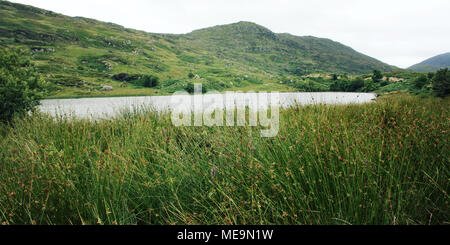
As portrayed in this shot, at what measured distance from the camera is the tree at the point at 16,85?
7172mm

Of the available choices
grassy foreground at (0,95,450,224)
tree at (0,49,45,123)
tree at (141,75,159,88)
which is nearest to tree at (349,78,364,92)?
grassy foreground at (0,95,450,224)

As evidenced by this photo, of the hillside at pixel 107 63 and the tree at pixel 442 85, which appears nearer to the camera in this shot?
the tree at pixel 442 85

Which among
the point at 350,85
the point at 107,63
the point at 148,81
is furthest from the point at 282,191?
the point at 107,63

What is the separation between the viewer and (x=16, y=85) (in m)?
7.27

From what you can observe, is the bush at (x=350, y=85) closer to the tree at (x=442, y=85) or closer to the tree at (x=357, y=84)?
the tree at (x=357, y=84)

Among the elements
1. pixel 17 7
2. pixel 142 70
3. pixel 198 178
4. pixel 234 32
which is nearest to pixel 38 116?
pixel 198 178

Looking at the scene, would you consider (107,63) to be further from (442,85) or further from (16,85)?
(442,85)

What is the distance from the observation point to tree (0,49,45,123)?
717 cm

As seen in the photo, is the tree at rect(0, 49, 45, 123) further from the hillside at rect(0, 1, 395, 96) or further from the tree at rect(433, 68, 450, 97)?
the tree at rect(433, 68, 450, 97)

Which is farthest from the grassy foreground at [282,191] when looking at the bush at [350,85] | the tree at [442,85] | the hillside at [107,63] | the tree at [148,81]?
the tree at [148,81]

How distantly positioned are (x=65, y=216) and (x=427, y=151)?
4.11m
